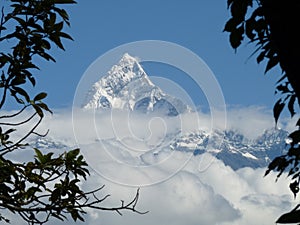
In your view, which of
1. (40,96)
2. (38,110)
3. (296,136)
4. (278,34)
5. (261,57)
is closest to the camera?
(278,34)

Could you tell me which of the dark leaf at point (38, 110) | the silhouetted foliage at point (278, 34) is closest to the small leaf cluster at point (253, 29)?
the silhouetted foliage at point (278, 34)

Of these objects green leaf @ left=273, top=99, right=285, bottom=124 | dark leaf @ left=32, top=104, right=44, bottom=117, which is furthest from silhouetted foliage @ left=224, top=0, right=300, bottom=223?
dark leaf @ left=32, top=104, right=44, bottom=117

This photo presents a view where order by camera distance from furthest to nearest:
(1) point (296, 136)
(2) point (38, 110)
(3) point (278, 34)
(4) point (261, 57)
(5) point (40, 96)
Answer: (5) point (40, 96)
(2) point (38, 110)
(4) point (261, 57)
(1) point (296, 136)
(3) point (278, 34)

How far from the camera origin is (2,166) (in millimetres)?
5648

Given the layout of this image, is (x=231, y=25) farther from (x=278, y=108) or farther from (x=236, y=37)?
(x=278, y=108)

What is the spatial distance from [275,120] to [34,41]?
320 centimetres

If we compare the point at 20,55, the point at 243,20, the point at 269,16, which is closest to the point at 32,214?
the point at 20,55

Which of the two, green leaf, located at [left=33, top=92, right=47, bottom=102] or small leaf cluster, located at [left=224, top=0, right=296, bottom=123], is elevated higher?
green leaf, located at [left=33, top=92, right=47, bottom=102]

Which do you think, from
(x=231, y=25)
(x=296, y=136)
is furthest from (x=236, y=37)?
(x=296, y=136)

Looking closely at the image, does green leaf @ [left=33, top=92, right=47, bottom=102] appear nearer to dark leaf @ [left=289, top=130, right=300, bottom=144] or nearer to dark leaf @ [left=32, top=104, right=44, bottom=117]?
dark leaf @ [left=32, top=104, right=44, bottom=117]

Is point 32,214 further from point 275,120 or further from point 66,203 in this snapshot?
point 275,120

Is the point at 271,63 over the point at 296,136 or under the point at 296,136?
over

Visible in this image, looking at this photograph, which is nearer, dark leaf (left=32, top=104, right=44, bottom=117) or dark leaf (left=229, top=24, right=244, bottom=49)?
dark leaf (left=229, top=24, right=244, bottom=49)

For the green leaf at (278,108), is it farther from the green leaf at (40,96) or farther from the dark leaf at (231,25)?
the green leaf at (40,96)
